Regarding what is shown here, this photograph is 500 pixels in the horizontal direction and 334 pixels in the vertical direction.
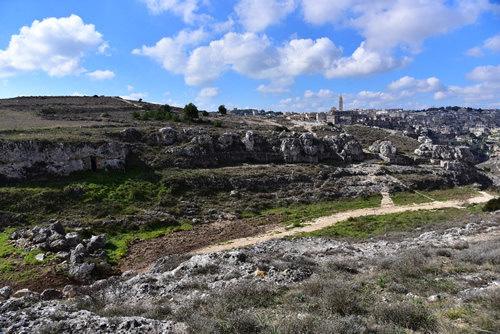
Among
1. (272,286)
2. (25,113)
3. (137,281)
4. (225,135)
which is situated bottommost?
(137,281)

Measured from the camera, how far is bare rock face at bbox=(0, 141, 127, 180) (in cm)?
2927

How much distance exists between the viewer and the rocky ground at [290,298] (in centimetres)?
684

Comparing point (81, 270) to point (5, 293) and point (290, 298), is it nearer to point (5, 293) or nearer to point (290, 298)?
point (5, 293)

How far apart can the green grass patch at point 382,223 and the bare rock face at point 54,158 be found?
85.0 ft

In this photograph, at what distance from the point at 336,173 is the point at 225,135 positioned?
19.1 meters

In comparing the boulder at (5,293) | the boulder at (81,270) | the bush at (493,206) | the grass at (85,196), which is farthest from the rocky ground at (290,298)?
the bush at (493,206)

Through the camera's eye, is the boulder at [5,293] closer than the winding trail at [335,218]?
→ Yes

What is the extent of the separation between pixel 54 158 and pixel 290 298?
109ft

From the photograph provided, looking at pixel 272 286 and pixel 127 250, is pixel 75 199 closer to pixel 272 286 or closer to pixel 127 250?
pixel 127 250

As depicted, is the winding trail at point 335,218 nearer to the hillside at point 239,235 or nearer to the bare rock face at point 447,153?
the hillside at point 239,235

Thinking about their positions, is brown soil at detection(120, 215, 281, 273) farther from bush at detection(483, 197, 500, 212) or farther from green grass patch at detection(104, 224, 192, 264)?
bush at detection(483, 197, 500, 212)

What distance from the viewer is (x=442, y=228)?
2019 centimetres

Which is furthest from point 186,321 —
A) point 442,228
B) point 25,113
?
point 25,113

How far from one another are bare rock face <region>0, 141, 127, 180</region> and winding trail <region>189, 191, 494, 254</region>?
20.2 m
